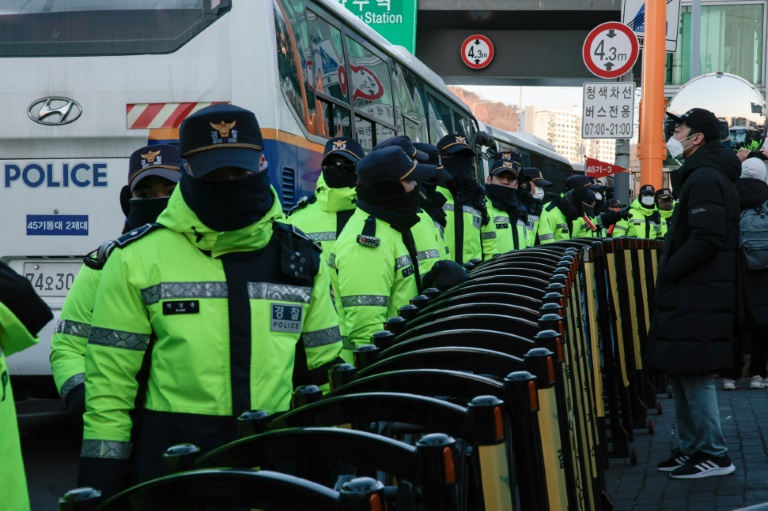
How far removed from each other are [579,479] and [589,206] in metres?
12.6

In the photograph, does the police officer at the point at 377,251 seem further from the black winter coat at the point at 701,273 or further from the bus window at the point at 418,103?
the bus window at the point at 418,103

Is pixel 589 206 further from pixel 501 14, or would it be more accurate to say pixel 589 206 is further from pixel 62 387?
pixel 62 387

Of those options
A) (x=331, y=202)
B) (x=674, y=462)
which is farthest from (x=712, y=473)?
(x=331, y=202)

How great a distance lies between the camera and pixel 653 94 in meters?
14.9

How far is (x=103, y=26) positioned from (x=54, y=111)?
25.9 inches

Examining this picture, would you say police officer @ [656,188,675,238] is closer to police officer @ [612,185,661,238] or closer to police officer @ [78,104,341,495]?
police officer @ [612,185,661,238]

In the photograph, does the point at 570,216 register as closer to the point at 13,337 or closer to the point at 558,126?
the point at 13,337

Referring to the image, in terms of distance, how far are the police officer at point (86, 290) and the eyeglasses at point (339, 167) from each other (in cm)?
244

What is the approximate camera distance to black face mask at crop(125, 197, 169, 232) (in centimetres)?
412

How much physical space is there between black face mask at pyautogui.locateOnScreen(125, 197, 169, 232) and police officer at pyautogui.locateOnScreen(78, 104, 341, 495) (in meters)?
1.09

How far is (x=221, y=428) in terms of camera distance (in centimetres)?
299

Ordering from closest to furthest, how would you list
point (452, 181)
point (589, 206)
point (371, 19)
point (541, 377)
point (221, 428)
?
point (541, 377), point (221, 428), point (452, 181), point (589, 206), point (371, 19)

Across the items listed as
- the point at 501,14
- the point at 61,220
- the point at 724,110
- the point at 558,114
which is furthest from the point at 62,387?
the point at 558,114

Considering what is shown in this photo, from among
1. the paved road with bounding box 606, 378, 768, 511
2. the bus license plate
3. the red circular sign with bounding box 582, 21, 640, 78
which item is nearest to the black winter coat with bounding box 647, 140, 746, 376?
the paved road with bounding box 606, 378, 768, 511
